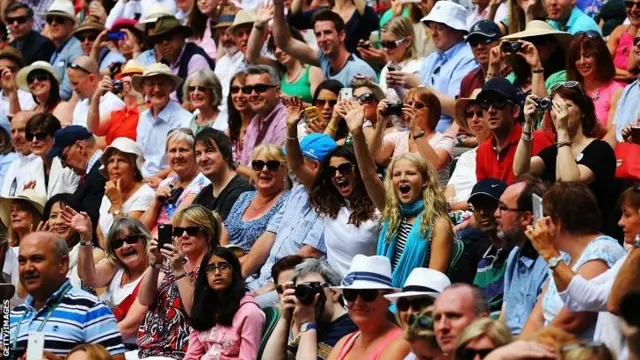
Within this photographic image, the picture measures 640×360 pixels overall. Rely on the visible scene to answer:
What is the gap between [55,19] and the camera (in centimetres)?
1911

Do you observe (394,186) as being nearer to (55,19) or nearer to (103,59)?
(103,59)

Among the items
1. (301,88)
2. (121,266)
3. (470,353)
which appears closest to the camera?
(470,353)

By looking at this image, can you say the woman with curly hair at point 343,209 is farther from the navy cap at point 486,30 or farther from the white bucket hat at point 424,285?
the navy cap at point 486,30

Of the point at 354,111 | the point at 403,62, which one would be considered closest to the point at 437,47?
the point at 403,62

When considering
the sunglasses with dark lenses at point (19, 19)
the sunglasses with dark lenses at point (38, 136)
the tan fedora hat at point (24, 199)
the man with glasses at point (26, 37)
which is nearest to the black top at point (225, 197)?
the tan fedora hat at point (24, 199)

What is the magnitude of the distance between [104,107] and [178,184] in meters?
2.98

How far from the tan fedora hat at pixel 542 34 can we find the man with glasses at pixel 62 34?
7462 millimetres

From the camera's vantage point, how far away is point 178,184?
43.3 feet

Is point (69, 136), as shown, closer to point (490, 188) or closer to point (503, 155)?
point (503, 155)

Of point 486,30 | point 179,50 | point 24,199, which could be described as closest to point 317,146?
point 486,30

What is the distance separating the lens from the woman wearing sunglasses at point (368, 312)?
8.78m

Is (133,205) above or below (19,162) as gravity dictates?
above

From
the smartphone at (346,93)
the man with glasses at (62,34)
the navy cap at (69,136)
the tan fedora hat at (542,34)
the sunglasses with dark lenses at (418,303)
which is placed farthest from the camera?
the man with glasses at (62,34)

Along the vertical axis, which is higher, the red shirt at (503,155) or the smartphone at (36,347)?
the smartphone at (36,347)
